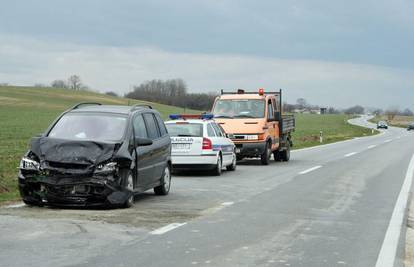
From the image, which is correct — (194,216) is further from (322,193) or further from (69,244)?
(322,193)

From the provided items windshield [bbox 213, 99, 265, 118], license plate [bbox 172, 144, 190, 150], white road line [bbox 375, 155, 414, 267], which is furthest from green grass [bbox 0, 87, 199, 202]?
white road line [bbox 375, 155, 414, 267]

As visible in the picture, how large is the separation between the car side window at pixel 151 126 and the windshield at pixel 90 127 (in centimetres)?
94

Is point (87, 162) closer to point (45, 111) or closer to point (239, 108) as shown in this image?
point (239, 108)

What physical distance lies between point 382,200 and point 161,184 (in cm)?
433

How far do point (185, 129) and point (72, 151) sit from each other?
8.09 meters

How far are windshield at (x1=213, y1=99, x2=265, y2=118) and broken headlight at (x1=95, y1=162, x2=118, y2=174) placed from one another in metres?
12.6

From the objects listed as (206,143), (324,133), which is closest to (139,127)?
(206,143)

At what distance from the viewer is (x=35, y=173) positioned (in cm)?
990

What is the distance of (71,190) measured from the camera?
9914 millimetres

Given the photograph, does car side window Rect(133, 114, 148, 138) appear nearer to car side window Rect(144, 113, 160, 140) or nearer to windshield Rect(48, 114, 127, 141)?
car side window Rect(144, 113, 160, 140)

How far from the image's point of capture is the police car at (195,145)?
17.5 m

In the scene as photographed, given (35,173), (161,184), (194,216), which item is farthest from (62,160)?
(161,184)

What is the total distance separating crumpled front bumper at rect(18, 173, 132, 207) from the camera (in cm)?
984

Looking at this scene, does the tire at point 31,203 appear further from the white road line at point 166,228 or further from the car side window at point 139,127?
the white road line at point 166,228
